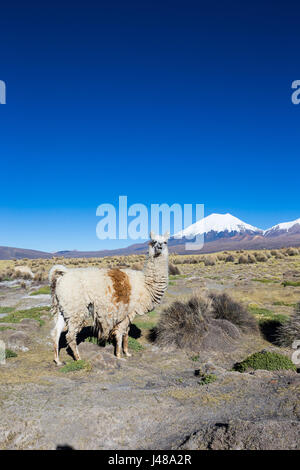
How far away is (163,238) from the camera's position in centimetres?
813

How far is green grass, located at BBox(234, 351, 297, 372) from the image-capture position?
23.5 ft

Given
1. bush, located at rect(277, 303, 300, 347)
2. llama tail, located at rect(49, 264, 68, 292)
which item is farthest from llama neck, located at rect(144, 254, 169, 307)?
bush, located at rect(277, 303, 300, 347)

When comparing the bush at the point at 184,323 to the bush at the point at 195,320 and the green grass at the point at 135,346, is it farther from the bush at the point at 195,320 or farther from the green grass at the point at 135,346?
the green grass at the point at 135,346

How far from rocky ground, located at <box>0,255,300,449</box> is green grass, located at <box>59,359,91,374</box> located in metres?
0.05

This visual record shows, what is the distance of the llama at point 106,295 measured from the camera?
7846 mm

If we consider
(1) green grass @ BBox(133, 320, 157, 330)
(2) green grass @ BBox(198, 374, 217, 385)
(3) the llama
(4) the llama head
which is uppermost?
(4) the llama head

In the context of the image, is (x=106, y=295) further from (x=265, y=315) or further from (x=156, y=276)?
(x=265, y=315)

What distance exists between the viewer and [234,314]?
11.4 metres

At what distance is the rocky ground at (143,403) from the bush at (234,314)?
2259 mm

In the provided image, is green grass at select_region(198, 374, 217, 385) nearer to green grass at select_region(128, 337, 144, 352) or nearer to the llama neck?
the llama neck

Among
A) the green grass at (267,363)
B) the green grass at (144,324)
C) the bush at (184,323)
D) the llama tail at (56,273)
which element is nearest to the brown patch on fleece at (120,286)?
the llama tail at (56,273)

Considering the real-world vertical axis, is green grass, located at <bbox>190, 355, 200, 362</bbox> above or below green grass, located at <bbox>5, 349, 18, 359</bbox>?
below
